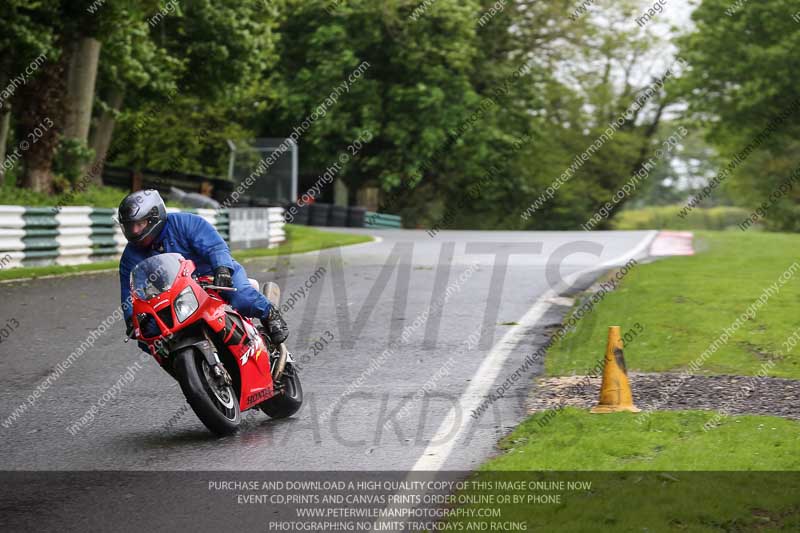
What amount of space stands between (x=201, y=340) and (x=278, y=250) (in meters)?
17.3

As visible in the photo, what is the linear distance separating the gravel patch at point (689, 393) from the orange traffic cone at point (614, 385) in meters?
0.20

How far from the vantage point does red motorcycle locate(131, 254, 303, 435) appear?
7270 mm

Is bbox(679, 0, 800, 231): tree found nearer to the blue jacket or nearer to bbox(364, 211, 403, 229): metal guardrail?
bbox(364, 211, 403, 229): metal guardrail

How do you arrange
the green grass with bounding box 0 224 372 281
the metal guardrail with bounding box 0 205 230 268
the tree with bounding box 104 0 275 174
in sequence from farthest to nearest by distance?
the tree with bounding box 104 0 275 174
the metal guardrail with bounding box 0 205 230 268
the green grass with bounding box 0 224 372 281

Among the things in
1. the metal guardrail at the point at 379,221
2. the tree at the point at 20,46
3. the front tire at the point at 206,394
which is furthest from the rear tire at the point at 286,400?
the metal guardrail at the point at 379,221

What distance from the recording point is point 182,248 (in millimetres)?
7906

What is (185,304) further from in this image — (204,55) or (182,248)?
(204,55)

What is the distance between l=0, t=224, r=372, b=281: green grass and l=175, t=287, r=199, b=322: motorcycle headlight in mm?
11057

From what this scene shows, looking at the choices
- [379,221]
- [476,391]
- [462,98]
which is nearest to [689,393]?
[476,391]

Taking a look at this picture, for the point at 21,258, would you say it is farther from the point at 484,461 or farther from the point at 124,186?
the point at 124,186

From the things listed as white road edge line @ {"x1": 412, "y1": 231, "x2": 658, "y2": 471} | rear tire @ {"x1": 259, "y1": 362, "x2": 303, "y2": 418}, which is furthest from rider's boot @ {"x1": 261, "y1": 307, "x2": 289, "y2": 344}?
white road edge line @ {"x1": 412, "y1": 231, "x2": 658, "y2": 471}

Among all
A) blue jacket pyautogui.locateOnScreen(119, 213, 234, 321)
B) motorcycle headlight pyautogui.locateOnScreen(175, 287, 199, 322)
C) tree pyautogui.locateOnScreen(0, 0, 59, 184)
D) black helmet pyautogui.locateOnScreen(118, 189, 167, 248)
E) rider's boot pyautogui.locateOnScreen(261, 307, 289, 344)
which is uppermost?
tree pyautogui.locateOnScreen(0, 0, 59, 184)

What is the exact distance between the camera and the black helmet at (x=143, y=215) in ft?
24.7

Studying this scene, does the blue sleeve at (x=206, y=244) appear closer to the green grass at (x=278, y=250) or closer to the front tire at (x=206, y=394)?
the front tire at (x=206, y=394)
